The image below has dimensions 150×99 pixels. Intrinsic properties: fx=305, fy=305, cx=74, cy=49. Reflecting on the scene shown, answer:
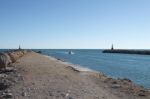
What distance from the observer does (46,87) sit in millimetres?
14336

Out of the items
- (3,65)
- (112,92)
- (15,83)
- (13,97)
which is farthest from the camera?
(3,65)

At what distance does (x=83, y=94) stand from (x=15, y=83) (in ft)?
14.2

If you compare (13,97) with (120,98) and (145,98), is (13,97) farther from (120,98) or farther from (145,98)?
(145,98)

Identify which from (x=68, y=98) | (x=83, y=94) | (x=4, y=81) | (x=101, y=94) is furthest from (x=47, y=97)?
(x=4, y=81)

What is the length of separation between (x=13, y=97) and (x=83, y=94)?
117 inches

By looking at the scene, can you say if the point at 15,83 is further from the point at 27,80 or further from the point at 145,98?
the point at 145,98

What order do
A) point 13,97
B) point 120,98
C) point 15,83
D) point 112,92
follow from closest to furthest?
point 13,97, point 120,98, point 112,92, point 15,83

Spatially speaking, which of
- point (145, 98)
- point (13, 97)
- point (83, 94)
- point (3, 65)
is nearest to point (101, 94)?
point (83, 94)

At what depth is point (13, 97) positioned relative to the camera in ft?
39.0

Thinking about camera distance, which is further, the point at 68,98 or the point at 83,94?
the point at 83,94

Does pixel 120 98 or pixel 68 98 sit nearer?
pixel 68 98

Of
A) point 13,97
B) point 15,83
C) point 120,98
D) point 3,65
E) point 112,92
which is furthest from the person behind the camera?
point 3,65

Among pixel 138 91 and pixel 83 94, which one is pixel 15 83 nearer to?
pixel 83 94

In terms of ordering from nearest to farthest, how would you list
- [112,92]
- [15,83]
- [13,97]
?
[13,97], [112,92], [15,83]
